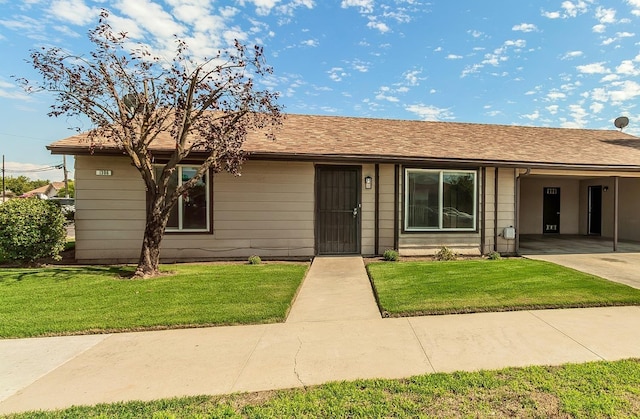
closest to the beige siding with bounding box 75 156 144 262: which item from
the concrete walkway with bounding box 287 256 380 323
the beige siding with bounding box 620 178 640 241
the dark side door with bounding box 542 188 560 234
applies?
the concrete walkway with bounding box 287 256 380 323

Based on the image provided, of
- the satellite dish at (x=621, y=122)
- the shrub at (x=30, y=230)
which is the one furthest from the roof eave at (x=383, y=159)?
the satellite dish at (x=621, y=122)

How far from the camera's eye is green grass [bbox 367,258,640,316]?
4750 millimetres

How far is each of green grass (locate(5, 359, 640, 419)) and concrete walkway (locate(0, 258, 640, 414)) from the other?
171 mm

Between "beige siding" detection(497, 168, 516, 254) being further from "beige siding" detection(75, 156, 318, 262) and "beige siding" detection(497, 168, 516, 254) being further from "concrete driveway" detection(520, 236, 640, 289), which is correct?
"beige siding" detection(75, 156, 318, 262)

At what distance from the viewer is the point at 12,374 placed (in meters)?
3.06

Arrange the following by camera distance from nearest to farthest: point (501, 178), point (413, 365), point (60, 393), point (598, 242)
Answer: point (60, 393) → point (413, 365) → point (501, 178) → point (598, 242)

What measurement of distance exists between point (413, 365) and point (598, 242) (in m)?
11.8

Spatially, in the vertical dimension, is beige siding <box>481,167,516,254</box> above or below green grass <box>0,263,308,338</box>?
above

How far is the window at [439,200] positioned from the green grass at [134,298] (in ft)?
12.3

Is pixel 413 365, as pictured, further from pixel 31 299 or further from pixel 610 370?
pixel 31 299

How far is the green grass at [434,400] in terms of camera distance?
2369 millimetres

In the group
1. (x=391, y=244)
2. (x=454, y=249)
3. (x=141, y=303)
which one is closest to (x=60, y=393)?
(x=141, y=303)

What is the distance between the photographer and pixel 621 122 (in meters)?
14.0

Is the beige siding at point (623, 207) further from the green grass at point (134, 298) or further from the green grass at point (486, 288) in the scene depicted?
the green grass at point (134, 298)
